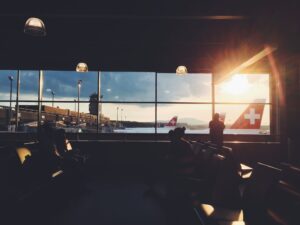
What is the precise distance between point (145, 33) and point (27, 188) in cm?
417

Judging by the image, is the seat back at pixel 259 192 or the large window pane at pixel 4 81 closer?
the seat back at pixel 259 192

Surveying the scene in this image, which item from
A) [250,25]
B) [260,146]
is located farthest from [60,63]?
[260,146]

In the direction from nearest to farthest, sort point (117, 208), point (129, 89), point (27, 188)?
point (27, 188)
point (117, 208)
point (129, 89)

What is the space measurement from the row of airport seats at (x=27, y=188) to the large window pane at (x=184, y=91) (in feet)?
15.8

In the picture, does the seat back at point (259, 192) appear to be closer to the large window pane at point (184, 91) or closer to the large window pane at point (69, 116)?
the large window pane at point (184, 91)

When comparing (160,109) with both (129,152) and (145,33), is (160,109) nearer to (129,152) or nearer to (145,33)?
(129,152)

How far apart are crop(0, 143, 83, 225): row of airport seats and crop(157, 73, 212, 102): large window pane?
4.82 metres

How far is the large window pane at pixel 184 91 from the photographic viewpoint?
8555 millimetres

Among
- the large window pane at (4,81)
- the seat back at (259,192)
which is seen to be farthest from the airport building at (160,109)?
the large window pane at (4,81)

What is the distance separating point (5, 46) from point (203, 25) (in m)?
5.38

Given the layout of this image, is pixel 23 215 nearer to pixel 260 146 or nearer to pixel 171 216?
pixel 171 216

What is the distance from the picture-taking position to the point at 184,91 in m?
8.90

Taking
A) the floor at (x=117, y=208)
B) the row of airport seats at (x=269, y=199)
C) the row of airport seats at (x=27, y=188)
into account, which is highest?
the row of airport seats at (x=269, y=199)

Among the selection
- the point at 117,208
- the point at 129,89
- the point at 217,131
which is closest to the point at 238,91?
the point at 217,131
